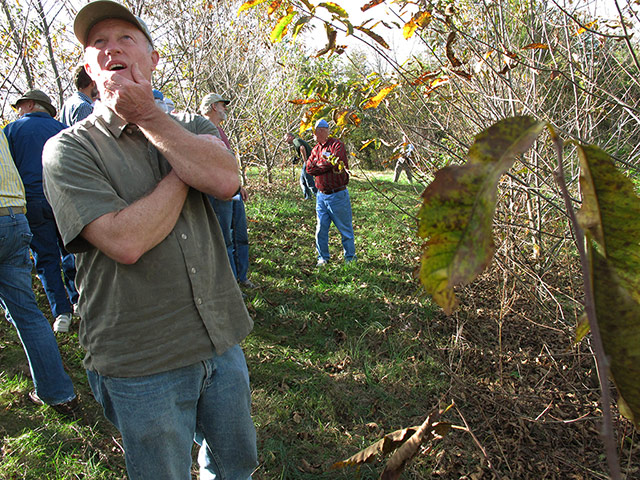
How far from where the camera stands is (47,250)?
3.92 metres

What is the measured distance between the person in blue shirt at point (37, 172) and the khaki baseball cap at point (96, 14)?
8.70 feet

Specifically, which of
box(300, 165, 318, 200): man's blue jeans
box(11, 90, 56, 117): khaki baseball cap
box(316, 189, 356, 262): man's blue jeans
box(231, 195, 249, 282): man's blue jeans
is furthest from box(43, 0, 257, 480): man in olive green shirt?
box(300, 165, 318, 200): man's blue jeans

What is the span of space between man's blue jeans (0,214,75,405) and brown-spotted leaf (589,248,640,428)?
123 inches

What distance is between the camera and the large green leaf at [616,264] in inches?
21.5

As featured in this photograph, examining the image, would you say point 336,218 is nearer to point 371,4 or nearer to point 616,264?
point 371,4

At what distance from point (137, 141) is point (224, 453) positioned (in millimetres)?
1216

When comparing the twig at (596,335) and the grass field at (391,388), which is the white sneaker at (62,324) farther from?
the twig at (596,335)

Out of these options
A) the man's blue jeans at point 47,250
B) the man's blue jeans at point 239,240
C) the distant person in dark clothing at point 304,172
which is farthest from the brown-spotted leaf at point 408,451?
the distant person in dark clothing at point 304,172

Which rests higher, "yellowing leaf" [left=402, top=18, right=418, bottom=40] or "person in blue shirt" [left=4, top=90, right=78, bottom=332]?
"yellowing leaf" [left=402, top=18, right=418, bottom=40]

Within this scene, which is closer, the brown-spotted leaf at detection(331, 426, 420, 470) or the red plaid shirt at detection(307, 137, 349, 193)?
the brown-spotted leaf at detection(331, 426, 420, 470)

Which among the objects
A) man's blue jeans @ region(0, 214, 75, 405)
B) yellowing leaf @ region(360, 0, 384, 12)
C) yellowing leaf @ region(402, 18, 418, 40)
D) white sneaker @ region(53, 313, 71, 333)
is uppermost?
yellowing leaf @ region(360, 0, 384, 12)

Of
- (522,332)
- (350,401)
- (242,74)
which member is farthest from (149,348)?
(242,74)

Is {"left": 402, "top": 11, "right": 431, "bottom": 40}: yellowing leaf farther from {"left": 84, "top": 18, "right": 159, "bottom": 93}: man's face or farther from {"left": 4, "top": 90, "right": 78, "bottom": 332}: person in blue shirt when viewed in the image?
{"left": 4, "top": 90, "right": 78, "bottom": 332}: person in blue shirt

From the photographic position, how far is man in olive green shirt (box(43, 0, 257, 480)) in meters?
1.44
